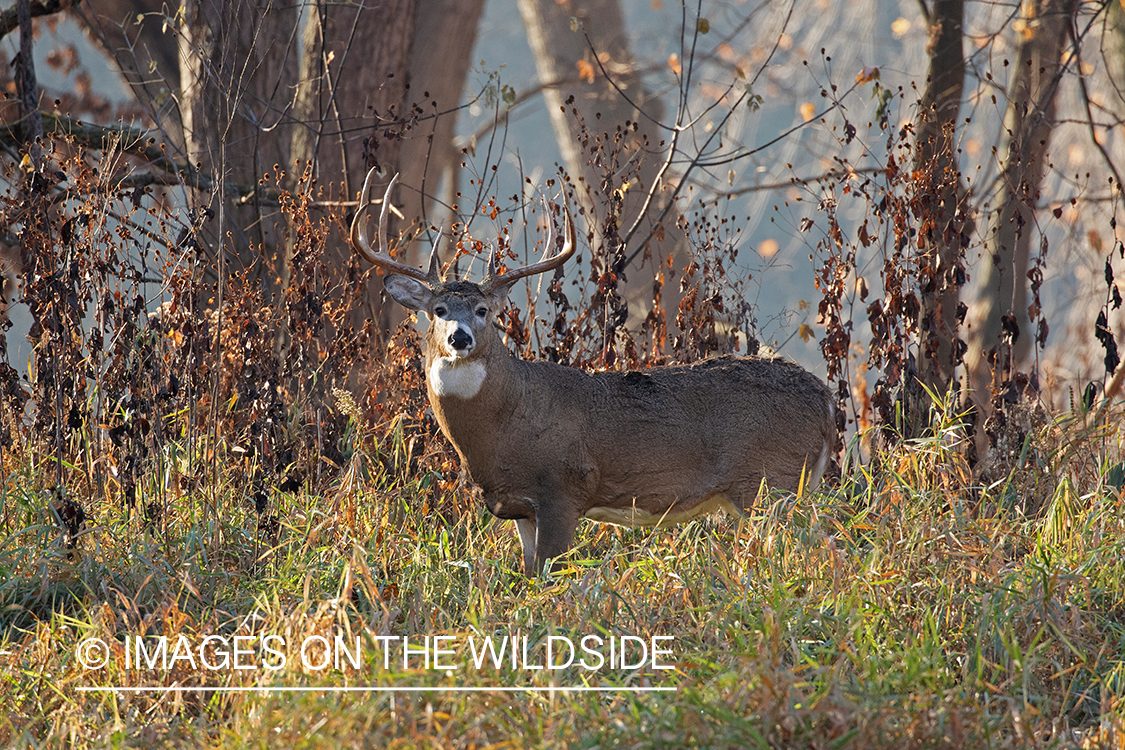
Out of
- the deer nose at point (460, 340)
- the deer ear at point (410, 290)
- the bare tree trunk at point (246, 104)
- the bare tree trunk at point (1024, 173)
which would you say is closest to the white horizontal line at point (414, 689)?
the deer nose at point (460, 340)

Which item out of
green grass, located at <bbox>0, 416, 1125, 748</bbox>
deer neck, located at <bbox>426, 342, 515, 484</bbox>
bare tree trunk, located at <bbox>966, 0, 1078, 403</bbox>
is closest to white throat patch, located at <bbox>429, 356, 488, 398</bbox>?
deer neck, located at <bbox>426, 342, 515, 484</bbox>

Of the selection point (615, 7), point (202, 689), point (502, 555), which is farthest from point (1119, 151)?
point (202, 689)

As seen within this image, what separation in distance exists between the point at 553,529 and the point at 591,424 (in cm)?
53

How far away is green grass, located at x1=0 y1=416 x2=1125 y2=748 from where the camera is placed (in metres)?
3.42

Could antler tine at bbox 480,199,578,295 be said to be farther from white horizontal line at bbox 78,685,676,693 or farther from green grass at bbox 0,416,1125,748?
white horizontal line at bbox 78,685,676,693

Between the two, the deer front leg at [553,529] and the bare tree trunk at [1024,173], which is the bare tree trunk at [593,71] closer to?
the bare tree trunk at [1024,173]

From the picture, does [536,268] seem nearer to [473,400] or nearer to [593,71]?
[473,400]

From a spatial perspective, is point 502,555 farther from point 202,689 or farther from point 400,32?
point 400,32

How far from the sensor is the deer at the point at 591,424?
211 inches

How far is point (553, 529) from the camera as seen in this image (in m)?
5.33

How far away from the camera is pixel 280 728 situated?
11.3 ft

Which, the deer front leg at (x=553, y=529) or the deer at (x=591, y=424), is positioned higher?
the deer at (x=591, y=424)

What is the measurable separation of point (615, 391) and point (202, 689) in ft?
8.42

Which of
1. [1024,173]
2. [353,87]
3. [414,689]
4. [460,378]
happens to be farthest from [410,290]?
[1024,173]
